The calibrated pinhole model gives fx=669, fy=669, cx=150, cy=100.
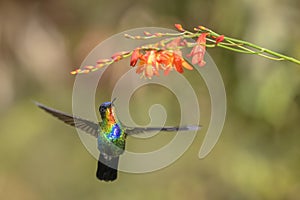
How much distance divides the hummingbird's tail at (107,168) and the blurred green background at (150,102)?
2.35m

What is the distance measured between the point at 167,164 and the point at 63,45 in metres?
1.28

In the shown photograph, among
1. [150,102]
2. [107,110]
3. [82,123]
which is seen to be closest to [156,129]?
[107,110]

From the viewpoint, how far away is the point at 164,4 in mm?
5125

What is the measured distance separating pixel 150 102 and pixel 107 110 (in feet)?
11.8

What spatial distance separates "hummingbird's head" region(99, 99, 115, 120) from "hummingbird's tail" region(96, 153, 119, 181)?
192 millimetres

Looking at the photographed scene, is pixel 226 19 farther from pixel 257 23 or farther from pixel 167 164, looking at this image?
pixel 167 164

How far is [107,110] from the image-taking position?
5.11 ft

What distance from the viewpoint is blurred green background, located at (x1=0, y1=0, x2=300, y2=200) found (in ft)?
13.9

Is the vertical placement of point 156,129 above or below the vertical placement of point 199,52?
below

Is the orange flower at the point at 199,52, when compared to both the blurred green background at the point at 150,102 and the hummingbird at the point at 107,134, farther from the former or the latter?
the blurred green background at the point at 150,102

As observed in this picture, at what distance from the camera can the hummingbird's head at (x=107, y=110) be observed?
1.52 metres

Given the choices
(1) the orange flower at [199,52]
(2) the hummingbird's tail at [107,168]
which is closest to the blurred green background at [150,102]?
(2) the hummingbird's tail at [107,168]

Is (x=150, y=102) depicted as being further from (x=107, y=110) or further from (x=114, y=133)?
(x=107, y=110)

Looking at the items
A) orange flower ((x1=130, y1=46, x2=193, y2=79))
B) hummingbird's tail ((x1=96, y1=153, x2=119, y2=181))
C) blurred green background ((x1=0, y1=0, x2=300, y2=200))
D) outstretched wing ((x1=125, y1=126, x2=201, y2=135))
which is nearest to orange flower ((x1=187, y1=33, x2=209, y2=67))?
orange flower ((x1=130, y1=46, x2=193, y2=79))
